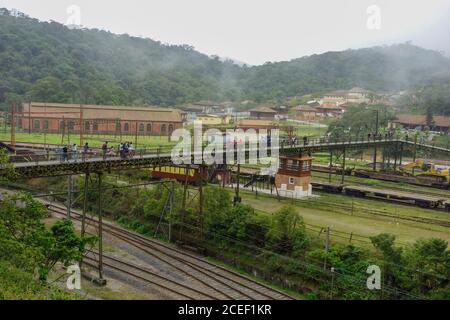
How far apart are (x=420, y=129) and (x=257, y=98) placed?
5488 cm

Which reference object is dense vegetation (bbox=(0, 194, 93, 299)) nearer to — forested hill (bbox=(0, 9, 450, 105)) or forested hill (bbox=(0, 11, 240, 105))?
forested hill (bbox=(0, 9, 450, 105))

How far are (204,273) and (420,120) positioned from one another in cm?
7492

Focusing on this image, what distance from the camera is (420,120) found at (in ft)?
309

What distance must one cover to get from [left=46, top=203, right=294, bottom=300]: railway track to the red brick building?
42397mm

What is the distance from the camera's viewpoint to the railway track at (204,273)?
85.4ft

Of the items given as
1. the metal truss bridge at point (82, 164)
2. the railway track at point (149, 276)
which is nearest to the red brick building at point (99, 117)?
the metal truss bridge at point (82, 164)

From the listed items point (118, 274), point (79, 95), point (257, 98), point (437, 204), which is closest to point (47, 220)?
point (118, 274)

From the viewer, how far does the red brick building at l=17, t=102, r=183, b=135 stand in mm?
76688

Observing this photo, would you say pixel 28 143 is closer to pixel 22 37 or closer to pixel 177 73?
pixel 22 37

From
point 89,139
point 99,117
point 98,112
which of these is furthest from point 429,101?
point 89,139

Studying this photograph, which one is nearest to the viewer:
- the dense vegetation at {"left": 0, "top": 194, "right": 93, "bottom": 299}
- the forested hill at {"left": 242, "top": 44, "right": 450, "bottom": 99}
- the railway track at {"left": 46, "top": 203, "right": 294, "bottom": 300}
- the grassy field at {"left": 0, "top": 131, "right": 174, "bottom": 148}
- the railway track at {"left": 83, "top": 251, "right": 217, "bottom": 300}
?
the dense vegetation at {"left": 0, "top": 194, "right": 93, "bottom": 299}

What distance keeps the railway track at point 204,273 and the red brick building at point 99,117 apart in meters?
42.4

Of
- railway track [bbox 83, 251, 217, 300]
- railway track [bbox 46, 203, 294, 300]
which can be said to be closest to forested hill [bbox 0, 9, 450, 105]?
railway track [bbox 46, 203, 294, 300]

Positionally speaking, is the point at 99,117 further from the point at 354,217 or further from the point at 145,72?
the point at 145,72
